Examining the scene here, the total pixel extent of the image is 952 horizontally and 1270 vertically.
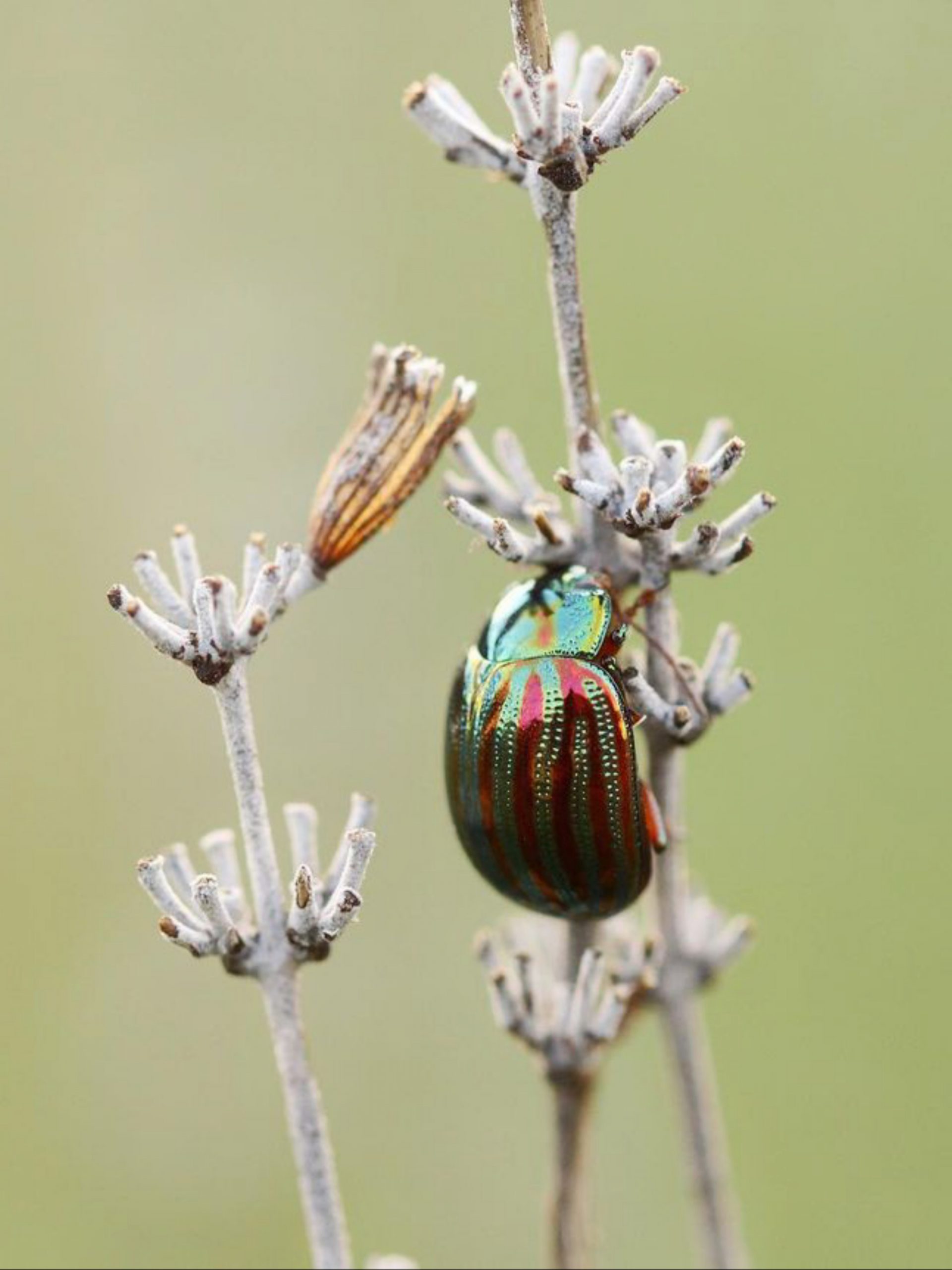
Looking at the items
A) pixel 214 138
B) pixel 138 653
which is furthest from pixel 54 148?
pixel 138 653

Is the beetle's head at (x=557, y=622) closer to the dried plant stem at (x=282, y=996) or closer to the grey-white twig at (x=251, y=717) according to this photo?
the grey-white twig at (x=251, y=717)

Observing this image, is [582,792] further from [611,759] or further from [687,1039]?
[687,1039]

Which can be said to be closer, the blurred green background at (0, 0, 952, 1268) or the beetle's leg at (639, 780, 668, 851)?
the beetle's leg at (639, 780, 668, 851)

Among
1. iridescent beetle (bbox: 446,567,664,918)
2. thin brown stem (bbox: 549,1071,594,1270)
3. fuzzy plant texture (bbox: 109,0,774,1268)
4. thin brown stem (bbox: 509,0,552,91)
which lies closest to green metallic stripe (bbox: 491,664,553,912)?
iridescent beetle (bbox: 446,567,664,918)

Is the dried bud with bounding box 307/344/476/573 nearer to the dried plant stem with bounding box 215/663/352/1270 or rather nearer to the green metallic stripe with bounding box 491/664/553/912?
the dried plant stem with bounding box 215/663/352/1270

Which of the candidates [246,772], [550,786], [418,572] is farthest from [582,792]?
[418,572]

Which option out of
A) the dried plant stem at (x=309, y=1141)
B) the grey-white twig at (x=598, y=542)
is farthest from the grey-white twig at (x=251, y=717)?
the grey-white twig at (x=598, y=542)
